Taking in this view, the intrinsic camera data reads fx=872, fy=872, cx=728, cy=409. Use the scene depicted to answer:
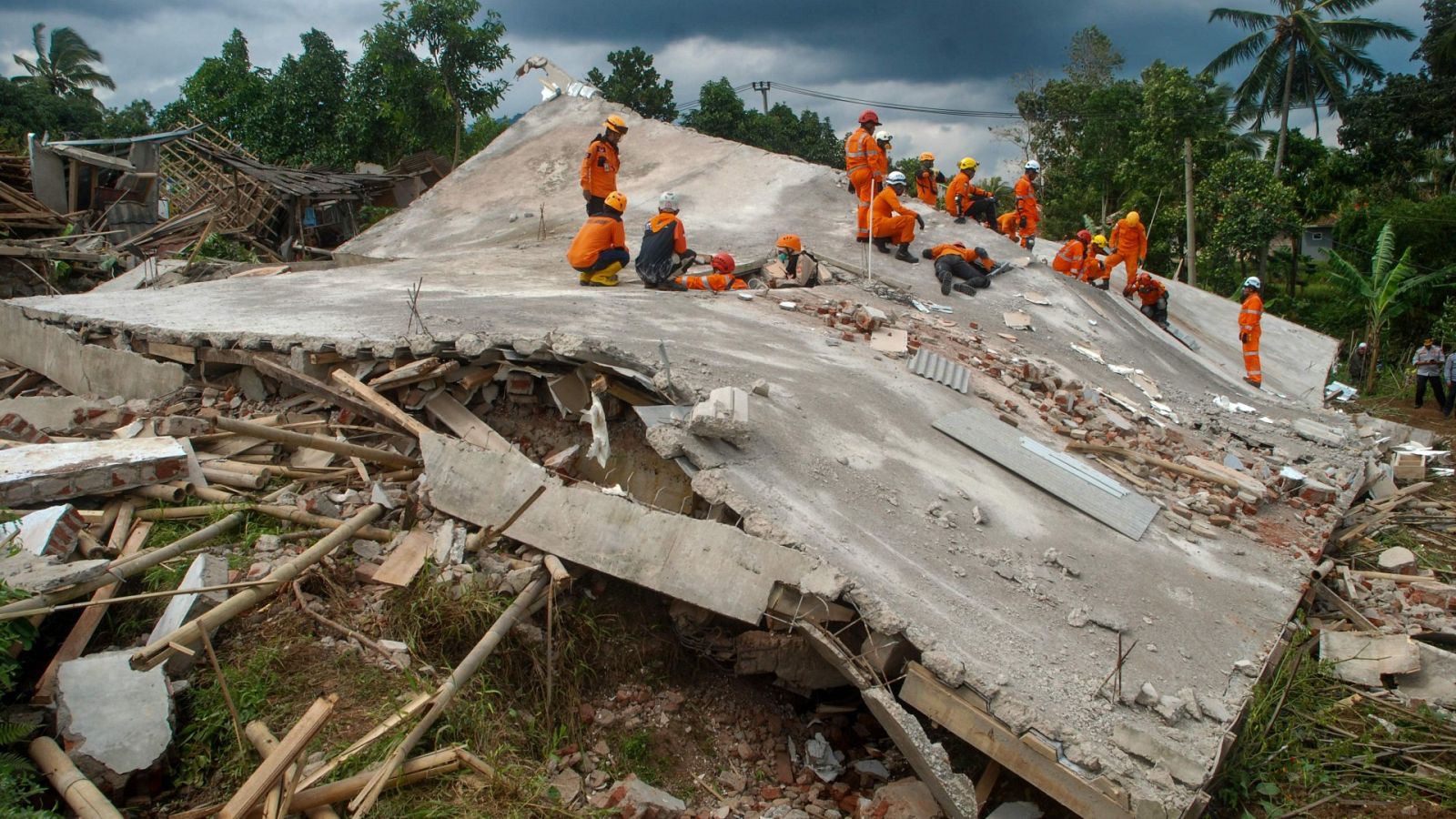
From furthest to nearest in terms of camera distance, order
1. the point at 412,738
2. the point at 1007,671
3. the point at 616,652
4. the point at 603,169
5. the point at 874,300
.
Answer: the point at 603,169 < the point at 874,300 < the point at 616,652 < the point at 1007,671 < the point at 412,738

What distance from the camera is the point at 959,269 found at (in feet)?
35.9

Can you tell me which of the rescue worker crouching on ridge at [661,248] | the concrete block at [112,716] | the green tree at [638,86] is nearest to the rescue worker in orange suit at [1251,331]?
the rescue worker crouching on ridge at [661,248]

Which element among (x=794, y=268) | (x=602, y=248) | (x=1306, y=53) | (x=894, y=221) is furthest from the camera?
(x=1306, y=53)

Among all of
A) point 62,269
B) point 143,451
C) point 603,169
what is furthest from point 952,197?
point 62,269

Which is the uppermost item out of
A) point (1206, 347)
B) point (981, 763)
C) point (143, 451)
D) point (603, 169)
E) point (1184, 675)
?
point (603, 169)

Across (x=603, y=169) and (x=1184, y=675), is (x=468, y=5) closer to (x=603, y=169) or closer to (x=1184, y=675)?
(x=603, y=169)

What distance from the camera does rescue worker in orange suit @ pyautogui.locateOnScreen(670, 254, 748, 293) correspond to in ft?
29.9

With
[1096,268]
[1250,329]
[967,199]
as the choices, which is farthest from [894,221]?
[1250,329]

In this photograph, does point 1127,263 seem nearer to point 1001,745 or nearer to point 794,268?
point 794,268

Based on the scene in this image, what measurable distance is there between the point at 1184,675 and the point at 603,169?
841 centimetres

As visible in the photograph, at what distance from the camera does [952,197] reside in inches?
508

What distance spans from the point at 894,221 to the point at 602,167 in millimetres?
3706

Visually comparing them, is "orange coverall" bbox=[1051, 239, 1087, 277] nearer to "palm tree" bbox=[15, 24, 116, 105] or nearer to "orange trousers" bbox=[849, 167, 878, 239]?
"orange trousers" bbox=[849, 167, 878, 239]

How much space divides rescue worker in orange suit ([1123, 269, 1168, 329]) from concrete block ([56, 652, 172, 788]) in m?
12.9
